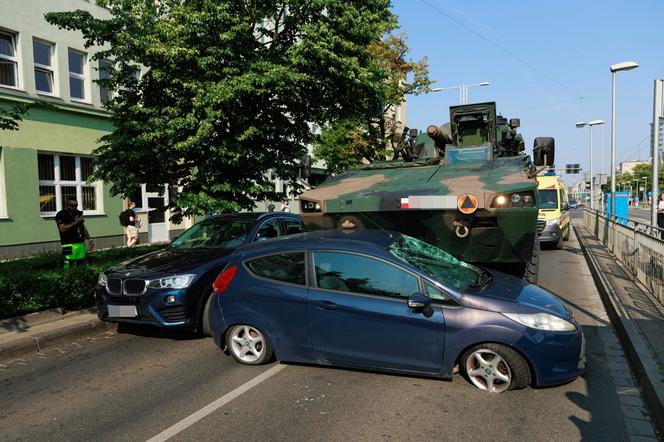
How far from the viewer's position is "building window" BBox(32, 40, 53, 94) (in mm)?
16312

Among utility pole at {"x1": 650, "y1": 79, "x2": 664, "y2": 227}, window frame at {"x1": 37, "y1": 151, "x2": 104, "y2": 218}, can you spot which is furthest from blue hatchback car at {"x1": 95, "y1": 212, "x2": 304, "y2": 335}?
window frame at {"x1": 37, "y1": 151, "x2": 104, "y2": 218}

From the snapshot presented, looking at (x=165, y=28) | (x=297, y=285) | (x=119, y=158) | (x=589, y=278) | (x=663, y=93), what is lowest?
(x=589, y=278)

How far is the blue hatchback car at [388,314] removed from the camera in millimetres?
4289

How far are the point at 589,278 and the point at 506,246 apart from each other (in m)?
5.53

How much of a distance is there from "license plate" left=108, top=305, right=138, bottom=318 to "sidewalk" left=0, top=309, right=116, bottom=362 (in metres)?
0.81

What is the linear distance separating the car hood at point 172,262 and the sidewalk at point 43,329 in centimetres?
95

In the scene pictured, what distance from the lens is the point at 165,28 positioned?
872 centimetres

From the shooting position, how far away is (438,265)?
493 cm

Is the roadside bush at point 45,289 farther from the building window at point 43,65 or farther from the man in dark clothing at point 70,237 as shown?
the building window at point 43,65

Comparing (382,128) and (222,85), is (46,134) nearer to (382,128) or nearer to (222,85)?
(222,85)

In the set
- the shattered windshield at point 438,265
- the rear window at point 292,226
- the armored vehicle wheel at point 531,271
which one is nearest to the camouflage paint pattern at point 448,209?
the armored vehicle wheel at point 531,271

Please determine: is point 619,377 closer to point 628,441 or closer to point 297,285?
point 628,441

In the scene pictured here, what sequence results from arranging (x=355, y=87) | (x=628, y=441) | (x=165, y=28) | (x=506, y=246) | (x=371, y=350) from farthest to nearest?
(x=355, y=87)
(x=165, y=28)
(x=506, y=246)
(x=371, y=350)
(x=628, y=441)

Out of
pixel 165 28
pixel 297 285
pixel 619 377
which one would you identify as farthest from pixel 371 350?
pixel 165 28
